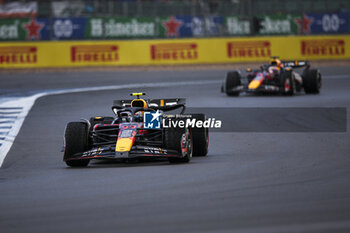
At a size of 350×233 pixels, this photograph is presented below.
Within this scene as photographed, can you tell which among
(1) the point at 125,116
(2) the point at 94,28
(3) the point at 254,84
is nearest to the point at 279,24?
(2) the point at 94,28

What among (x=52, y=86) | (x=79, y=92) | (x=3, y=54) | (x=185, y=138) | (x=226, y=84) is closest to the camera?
(x=185, y=138)

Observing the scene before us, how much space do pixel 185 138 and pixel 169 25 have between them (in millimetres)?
26149

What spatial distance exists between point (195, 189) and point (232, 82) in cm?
1556

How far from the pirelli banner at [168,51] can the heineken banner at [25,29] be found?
1422mm

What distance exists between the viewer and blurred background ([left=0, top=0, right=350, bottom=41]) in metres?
36.4

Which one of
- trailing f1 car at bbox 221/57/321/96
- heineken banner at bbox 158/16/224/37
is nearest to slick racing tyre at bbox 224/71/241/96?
trailing f1 car at bbox 221/57/321/96

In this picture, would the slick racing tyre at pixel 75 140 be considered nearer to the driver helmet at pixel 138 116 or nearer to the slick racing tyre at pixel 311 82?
the driver helmet at pixel 138 116

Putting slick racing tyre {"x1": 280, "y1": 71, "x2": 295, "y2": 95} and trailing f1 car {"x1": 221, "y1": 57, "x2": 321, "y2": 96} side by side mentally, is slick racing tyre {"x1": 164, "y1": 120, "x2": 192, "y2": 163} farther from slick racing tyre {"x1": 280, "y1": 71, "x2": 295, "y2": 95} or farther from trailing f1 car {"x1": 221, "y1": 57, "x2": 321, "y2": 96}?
slick racing tyre {"x1": 280, "y1": 71, "x2": 295, "y2": 95}

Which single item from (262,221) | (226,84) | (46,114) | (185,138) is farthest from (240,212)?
(226,84)

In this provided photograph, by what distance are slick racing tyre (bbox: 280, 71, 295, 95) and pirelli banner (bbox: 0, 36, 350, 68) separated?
39.5 ft

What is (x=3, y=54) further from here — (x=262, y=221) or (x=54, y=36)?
(x=262, y=221)

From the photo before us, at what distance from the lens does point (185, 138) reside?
1145cm

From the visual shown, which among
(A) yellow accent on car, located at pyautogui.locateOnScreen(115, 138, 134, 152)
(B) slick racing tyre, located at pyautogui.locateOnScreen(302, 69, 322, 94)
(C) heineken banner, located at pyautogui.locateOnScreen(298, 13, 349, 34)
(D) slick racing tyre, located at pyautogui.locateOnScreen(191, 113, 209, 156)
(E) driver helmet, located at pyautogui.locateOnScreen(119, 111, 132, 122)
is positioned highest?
(C) heineken banner, located at pyautogui.locateOnScreen(298, 13, 349, 34)

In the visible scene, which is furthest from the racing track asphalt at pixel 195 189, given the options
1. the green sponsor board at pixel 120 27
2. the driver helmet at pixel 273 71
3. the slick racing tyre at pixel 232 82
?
the green sponsor board at pixel 120 27
